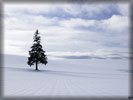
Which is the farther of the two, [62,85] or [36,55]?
[36,55]

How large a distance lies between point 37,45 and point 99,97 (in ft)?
88.5

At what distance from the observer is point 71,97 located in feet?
31.8

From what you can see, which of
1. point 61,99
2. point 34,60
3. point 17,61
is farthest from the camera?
point 17,61

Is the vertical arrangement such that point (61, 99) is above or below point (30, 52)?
below

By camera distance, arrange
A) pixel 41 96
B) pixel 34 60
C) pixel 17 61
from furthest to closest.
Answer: pixel 17 61 < pixel 34 60 < pixel 41 96

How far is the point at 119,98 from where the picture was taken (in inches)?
389

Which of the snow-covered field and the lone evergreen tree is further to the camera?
the lone evergreen tree

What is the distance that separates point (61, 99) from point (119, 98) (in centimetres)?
379

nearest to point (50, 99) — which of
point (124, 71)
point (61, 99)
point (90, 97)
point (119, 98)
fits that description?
point (61, 99)

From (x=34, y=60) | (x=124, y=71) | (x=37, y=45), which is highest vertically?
(x=37, y=45)

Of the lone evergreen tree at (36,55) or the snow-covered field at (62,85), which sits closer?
the snow-covered field at (62,85)

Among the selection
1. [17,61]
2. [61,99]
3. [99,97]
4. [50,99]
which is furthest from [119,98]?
[17,61]

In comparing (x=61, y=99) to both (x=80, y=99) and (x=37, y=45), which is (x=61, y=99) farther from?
(x=37, y=45)

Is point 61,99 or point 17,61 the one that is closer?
point 61,99
